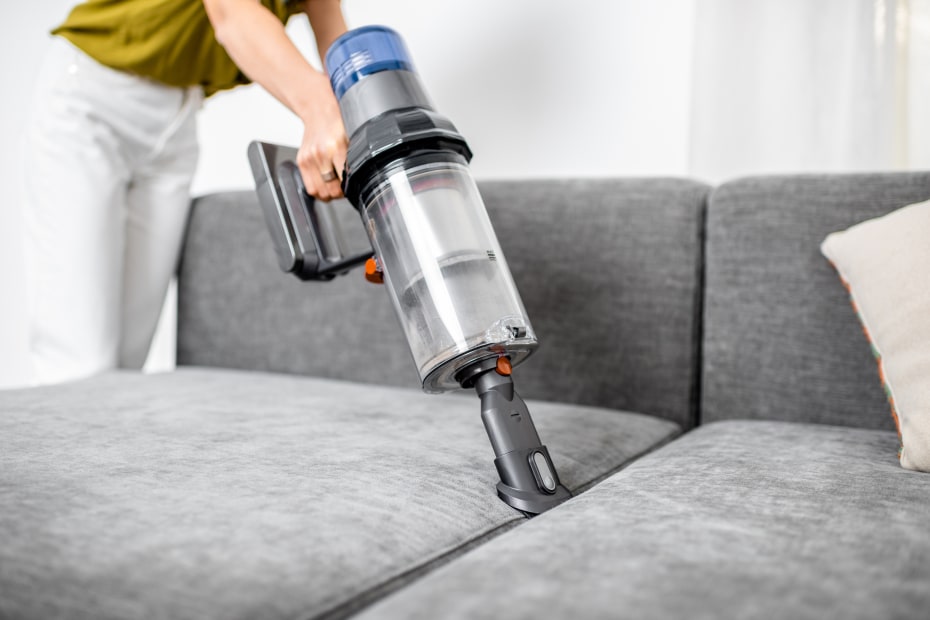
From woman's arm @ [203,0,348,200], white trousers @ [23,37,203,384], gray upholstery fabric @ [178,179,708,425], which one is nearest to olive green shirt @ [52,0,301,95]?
white trousers @ [23,37,203,384]

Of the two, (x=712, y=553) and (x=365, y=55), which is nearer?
(x=712, y=553)

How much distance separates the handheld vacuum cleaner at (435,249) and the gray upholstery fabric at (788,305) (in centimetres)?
47

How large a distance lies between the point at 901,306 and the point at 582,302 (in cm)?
49

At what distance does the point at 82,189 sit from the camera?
1405mm

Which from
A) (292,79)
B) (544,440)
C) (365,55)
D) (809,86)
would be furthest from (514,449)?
(809,86)

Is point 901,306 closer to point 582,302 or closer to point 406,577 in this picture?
point 582,302

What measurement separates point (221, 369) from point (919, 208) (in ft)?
3.94

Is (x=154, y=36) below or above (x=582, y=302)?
above

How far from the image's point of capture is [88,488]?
0.68 metres

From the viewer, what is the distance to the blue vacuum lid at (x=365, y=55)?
2.77 feet

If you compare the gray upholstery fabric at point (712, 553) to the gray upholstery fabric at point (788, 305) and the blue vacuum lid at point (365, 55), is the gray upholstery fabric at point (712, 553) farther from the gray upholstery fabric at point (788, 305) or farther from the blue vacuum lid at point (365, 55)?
the blue vacuum lid at point (365, 55)

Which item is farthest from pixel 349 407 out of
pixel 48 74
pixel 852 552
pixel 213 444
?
pixel 48 74

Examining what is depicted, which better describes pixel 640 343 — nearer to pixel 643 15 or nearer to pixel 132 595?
pixel 643 15

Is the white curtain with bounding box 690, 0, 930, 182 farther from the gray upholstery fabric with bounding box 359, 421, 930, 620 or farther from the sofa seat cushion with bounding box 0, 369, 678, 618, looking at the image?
the gray upholstery fabric with bounding box 359, 421, 930, 620
